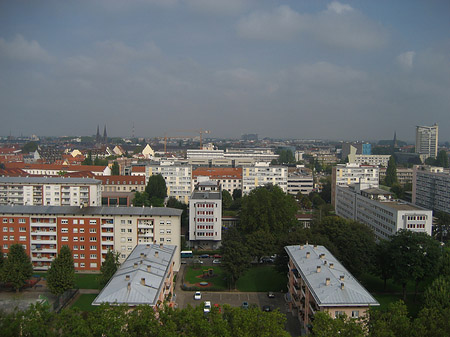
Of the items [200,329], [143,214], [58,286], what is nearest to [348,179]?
[143,214]

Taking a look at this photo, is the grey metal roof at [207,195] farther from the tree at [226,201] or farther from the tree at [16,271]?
the tree at [16,271]

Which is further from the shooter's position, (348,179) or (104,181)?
(104,181)

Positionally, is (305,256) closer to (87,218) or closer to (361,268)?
(361,268)

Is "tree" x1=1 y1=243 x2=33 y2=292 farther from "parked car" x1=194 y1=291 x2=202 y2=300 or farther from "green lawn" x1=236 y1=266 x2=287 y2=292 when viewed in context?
"green lawn" x1=236 y1=266 x2=287 y2=292

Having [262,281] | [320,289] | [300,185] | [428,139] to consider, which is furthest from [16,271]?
[428,139]

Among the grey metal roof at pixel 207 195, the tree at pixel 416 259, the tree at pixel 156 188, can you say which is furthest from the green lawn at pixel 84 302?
the tree at pixel 156 188

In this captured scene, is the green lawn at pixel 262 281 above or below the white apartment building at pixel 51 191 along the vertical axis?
below

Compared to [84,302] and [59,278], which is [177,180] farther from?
[59,278]
